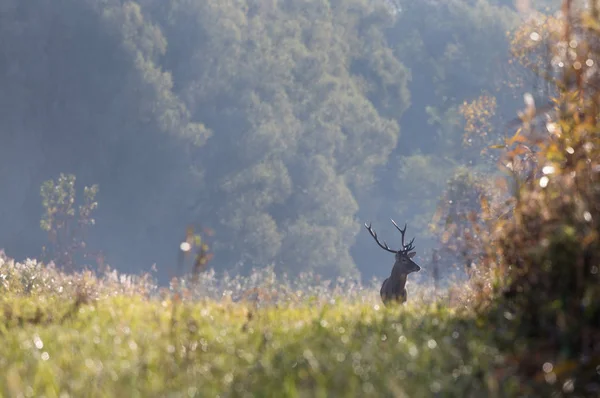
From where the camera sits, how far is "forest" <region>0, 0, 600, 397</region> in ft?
19.5

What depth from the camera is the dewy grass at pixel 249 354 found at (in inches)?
214

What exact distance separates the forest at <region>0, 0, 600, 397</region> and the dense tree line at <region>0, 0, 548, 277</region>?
0.33 ft

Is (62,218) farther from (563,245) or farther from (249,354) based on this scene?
(563,245)

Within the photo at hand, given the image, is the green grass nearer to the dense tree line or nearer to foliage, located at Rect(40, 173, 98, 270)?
foliage, located at Rect(40, 173, 98, 270)

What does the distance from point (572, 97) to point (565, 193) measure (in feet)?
3.57

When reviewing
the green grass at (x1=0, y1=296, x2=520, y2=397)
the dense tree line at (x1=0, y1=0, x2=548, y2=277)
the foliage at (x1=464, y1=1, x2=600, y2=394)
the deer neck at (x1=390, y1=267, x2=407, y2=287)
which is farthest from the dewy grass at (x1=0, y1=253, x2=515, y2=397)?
the dense tree line at (x1=0, y1=0, x2=548, y2=277)

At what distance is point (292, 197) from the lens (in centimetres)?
4609

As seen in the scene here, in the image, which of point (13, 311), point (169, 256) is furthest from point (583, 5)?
point (169, 256)

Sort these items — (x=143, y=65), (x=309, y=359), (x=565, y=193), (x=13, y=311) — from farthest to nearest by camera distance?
(x=143, y=65) → (x=13, y=311) → (x=565, y=193) → (x=309, y=359)

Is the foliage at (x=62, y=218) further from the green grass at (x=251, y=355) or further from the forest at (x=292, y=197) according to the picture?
A: the green grass at (x=251, y=355)

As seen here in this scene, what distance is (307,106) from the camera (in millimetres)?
48812

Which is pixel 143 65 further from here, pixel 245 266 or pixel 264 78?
pixel 245 266

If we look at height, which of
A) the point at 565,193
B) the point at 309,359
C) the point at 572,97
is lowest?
the point at 309,359

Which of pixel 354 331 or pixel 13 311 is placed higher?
pixel 13 311
